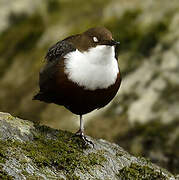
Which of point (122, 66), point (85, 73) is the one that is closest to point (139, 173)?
point (85, 73)

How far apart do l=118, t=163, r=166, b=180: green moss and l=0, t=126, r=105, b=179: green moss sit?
0.22 metres

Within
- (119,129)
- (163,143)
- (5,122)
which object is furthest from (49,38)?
(5,122)

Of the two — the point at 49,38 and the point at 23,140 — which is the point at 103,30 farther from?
the point at 49,38

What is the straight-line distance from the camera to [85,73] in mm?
4699

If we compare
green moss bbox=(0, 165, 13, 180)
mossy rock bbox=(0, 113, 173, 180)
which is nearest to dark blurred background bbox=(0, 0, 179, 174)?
mossy rock bbox=(0, 113, 173, 180)

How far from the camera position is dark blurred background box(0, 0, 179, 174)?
766cm

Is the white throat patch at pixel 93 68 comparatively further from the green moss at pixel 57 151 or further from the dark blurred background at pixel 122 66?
the dark blurred background at pixel 122 66

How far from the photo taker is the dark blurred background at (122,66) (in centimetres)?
766

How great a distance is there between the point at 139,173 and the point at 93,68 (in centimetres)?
102

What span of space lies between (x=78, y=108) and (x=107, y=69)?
1.66ft

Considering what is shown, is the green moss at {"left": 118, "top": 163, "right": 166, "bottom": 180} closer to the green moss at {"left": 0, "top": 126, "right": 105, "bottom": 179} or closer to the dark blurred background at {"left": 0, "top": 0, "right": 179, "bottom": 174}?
the green moss at {"left": 0, "top": 126, "right": 105, "bottom": 179}

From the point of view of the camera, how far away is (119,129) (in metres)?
7.83

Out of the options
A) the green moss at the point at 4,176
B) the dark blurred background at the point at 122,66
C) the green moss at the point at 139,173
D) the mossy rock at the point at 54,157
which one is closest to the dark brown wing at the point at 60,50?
the mossy rock at the point at 54,157

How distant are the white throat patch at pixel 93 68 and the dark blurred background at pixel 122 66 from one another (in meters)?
2.85
